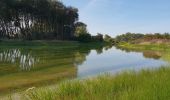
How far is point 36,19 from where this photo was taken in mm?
79562

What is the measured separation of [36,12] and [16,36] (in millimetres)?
7597

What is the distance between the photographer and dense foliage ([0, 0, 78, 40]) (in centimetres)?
7012

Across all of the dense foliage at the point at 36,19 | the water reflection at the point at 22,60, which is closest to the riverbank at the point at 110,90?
the water reflection at the point at 22,60

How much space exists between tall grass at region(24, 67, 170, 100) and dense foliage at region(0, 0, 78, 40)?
5603 cm

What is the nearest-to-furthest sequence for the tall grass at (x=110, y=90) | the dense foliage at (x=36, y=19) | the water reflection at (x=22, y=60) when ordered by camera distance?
the tall grass at (x=110, y=90)
the water reflection at (x=22, y=60)
the dense foliage at (x=36, y=19)

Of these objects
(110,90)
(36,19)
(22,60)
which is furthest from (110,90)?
(36,19)

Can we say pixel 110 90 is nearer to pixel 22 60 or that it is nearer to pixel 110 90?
pixel 110 90

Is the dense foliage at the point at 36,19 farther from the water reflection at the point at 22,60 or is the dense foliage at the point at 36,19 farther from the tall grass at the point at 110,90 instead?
the tall grass at the point at 110,90

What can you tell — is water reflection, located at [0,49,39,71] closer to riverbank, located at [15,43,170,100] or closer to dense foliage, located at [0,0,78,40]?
riverbank, located at [15,43,170,100]

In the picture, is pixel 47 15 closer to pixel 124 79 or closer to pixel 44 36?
pixel 44 36

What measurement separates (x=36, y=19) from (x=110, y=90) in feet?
237

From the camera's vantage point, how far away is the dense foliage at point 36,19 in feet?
230

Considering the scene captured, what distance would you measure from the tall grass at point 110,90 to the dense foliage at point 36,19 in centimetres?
5603

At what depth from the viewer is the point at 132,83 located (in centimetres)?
959
